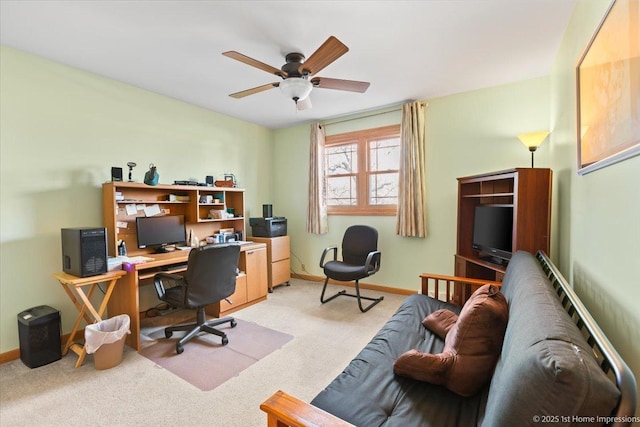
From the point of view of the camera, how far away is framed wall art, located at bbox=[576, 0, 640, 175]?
3.16 ft

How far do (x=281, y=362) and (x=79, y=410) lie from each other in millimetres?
1300

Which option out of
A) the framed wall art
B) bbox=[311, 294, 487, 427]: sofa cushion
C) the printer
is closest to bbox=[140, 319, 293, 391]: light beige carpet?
bbox=[311, 294, 487, 427]: sofa cushion

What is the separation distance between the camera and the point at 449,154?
354 cm

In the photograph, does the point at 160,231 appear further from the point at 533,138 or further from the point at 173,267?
the point at 533,138

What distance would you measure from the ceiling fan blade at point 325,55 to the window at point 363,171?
2014 mm

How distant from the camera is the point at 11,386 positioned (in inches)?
78.7

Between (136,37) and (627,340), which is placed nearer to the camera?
(627,340)

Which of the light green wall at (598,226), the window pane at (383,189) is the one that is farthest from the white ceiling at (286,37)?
the window pane at (383,189)

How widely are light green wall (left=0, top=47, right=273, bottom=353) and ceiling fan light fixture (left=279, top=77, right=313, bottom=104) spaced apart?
76.1 inches

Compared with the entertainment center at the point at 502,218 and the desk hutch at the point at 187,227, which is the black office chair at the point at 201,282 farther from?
the entertainment center at the point at 502,218

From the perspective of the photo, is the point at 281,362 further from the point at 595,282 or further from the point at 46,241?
the point at 46,241

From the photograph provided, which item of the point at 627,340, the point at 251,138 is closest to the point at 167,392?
the point at 627,340

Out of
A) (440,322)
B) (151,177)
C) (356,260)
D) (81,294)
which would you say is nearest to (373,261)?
(356,260)

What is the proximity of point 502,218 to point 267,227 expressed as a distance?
2.92 metres
